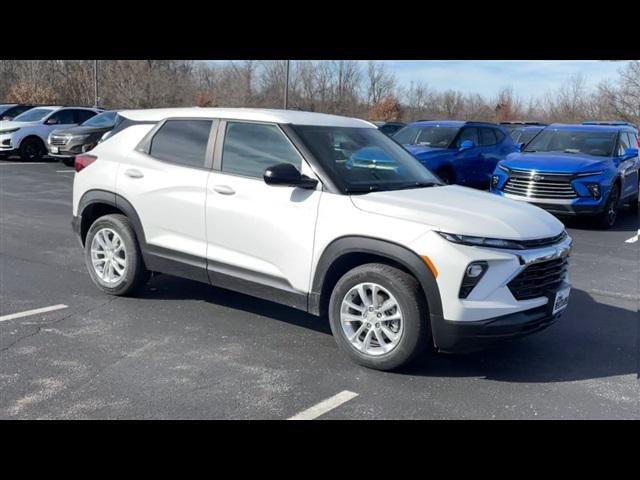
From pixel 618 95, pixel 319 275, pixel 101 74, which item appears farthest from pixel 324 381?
pixel 101 74

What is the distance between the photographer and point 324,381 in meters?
4.30

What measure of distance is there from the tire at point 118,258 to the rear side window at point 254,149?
1297 millimetres

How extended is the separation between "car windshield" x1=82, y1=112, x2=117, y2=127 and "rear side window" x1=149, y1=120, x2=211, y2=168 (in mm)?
14145

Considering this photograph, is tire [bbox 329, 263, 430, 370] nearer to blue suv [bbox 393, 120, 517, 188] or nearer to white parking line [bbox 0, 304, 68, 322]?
white parking line [bbox 0, 304, 68, 322]

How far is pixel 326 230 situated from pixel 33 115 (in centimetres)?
1849

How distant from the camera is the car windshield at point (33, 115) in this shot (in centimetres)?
1991

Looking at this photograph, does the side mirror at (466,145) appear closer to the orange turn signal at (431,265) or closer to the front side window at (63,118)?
the orange turn signal at (431,265)

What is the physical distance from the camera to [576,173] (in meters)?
10.4

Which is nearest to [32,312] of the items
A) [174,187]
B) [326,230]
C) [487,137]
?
[174,187]

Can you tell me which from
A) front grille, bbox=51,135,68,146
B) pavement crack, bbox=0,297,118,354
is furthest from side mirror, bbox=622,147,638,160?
front grille, bbox=51,135,68,146

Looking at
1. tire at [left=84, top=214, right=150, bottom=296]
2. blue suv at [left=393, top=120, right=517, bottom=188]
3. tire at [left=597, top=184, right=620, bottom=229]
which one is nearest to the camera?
tire at [left=84, top=214, right=150, bottom=296]

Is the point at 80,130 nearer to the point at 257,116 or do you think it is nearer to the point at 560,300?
the point at 257,116

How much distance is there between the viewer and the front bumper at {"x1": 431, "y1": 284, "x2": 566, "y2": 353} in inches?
163
